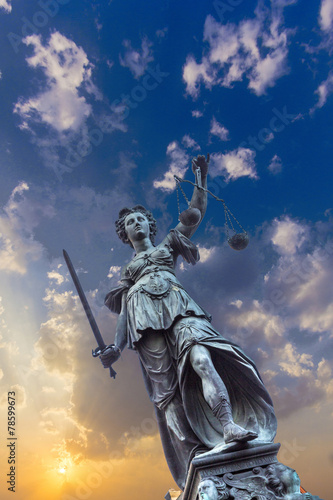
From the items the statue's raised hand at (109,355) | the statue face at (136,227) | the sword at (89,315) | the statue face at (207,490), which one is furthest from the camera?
the statue face at (136,227)

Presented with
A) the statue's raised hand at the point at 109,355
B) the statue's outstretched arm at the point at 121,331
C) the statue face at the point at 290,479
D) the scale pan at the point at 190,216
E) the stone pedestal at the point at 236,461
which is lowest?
the statue face at the point at 290,479

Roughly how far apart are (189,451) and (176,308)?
6.64 feet

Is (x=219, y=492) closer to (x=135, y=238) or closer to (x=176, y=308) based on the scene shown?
(x=176, y=308)

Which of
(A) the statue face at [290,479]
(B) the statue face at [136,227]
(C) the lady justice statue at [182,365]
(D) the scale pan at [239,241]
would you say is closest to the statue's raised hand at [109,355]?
(C) the lady justice statue at [182,365]

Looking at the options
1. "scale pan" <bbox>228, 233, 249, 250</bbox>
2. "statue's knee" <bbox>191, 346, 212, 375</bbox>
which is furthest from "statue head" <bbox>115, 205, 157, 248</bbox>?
"statue's knee" <bbox>191, 346, 212, 375</bbox>

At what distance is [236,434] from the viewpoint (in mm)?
4387

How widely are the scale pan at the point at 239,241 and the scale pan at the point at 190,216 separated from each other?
2.61 ft

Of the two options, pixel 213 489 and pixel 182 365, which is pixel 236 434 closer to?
pixel 213 489

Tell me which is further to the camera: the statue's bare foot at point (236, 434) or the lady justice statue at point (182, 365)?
the lady justice statue at point (182, 365)

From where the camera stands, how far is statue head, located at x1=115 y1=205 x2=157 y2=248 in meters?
8.22

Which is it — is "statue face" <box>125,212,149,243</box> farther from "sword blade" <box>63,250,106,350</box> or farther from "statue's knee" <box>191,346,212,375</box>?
"statue's knee" <box>191,346,212,375</box>

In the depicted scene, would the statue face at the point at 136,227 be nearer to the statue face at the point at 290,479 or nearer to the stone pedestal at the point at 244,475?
the stone pedestal at the point at 244,475

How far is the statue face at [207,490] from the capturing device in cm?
402

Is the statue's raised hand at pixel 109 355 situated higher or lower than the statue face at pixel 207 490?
higher
